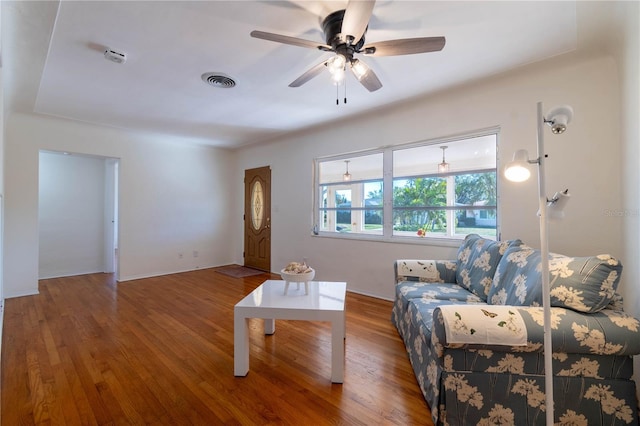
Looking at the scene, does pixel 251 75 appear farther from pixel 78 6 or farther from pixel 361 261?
pixel 361 261

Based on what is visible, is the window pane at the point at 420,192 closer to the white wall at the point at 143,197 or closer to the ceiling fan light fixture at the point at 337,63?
the ceiling fan light fixture at the point at 337,63

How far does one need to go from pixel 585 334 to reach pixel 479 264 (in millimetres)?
1020

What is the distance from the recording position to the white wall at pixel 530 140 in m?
2.22

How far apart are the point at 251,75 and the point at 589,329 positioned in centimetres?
308

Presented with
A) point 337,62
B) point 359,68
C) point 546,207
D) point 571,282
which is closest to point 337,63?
point 337,62

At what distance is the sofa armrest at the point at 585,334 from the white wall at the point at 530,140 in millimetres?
1046

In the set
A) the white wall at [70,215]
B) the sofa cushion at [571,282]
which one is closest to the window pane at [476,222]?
the sofa cushion at [571,282]

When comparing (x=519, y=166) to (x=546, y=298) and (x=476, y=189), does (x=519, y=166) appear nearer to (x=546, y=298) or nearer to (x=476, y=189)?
(x=546, y=298)

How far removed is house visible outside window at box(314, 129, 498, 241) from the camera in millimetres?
2957

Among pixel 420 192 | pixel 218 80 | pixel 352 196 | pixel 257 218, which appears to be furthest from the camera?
pixel 257 218

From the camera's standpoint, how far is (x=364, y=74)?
197cm

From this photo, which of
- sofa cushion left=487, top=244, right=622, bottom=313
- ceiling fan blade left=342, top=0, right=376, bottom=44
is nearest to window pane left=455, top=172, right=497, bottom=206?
sofa cushion left=487, top=244, right=622, bottom=313

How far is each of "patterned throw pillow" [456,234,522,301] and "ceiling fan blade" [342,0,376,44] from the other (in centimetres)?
198

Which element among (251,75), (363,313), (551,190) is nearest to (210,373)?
(363,313)
